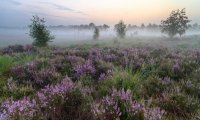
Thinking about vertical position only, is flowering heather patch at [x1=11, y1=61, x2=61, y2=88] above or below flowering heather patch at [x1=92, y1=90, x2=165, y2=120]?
below

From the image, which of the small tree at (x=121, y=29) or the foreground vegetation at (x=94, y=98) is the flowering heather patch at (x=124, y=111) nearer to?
the foreground vegetation at (x=94, y=98)

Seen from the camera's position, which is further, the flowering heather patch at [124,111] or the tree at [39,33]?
the tree at [39,33]

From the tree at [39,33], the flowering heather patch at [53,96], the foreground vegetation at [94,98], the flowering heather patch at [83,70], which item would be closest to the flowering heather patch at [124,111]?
the foreground vegetation at [94,98]

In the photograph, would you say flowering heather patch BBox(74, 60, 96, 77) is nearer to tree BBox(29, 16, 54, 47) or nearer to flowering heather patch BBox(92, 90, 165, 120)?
flowering heather patch BBox(92, 90, 165, 120)

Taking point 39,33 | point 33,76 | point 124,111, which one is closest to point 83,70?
point 33,76

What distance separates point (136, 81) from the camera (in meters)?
5.79

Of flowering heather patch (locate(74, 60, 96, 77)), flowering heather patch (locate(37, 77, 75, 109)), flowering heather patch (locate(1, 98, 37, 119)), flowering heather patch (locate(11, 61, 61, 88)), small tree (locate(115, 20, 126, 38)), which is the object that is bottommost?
small tree (locate(115, 20, 126, 38))

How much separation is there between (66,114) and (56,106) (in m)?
0.26

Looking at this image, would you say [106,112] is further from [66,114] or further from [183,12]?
[183,12]

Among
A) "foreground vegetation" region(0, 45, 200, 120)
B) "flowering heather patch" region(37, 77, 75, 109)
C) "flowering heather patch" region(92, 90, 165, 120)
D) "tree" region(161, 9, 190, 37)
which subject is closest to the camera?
"flowering heather patch" region(92, 90, 165, 120)

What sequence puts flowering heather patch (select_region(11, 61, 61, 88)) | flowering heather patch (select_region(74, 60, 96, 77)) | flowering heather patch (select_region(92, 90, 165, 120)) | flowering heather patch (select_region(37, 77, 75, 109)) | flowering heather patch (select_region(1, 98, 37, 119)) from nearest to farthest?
flowering heather patch (select_region(1, 98, 37, 119)), flowering heather patch (select_region(92, 90, 165, 120)), flowering heather patch (select_region(37, 77, 75, 109)), flowering heather patch (select_region(11, 61, 61, 88)), flowering heather patch (select_region(74, 60, 96, 77))

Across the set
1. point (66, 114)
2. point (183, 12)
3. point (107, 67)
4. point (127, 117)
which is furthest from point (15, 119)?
point (183, 12)

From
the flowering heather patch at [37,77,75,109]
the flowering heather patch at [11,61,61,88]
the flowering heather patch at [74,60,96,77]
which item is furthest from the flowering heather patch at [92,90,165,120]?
the flowering heather patch at [74,60,96,77]

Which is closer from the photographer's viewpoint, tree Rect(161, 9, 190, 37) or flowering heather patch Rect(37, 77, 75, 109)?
Answer: flowering heather patch Rect(37, 77, 75, 109)
